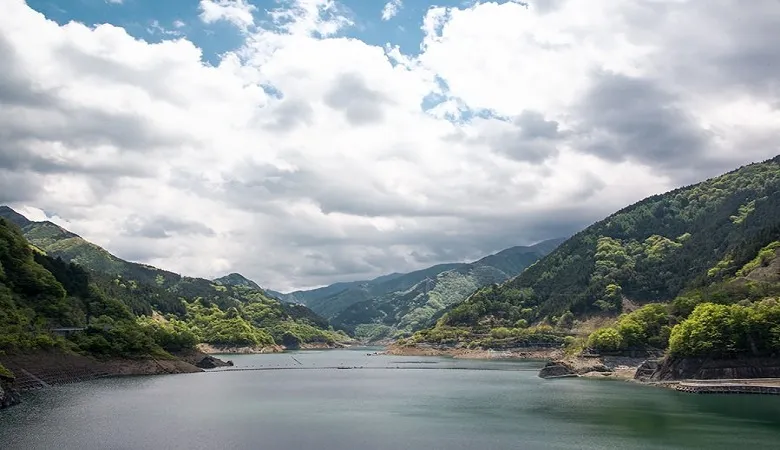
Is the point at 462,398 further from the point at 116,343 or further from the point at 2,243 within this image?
the point at 2,243

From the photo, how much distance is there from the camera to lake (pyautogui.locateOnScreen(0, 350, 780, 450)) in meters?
63.0

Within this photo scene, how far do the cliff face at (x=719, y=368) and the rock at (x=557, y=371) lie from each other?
2958cm

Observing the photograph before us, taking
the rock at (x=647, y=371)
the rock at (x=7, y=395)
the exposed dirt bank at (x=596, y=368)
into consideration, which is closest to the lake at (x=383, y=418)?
the rock at (x=7, y=395)

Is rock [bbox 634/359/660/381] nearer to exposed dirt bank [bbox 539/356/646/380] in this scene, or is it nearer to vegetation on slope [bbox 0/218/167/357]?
exposed dirt bank [bbox 539/356/646/380]

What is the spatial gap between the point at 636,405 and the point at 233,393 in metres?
68.7

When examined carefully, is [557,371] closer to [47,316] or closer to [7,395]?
[7,395]

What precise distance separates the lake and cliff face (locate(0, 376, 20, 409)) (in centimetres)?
184

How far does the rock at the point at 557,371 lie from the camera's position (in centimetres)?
14750

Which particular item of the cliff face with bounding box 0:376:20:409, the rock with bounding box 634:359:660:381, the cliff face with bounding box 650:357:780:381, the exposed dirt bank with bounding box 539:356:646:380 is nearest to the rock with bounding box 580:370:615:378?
the exposed dirt bank with bounding box 539:356:646:380

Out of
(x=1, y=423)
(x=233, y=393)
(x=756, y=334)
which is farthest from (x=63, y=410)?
(x=756, y=334)

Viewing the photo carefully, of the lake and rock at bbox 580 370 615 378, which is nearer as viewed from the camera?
the lake

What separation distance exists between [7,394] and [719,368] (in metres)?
114

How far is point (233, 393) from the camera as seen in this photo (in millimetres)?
113062

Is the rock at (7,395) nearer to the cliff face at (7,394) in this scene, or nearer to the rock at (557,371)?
the cliff face at (7,394)
